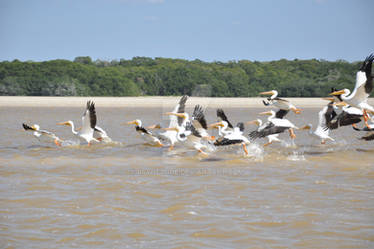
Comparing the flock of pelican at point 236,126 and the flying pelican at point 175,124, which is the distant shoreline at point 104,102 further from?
the flying pelican at point 175,124

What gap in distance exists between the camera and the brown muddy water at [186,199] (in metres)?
4.13

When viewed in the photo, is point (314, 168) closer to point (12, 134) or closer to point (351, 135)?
point (351, 135)

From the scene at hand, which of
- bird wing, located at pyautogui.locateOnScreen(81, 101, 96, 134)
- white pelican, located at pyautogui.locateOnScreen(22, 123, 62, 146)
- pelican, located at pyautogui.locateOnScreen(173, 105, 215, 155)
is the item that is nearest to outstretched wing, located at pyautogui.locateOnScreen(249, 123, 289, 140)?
pelican, located at pyautogui.locateOnScreen(173, 105, 215, 155)

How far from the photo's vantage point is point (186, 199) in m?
5.37

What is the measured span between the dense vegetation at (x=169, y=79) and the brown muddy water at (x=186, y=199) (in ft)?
74.8

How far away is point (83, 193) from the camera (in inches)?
221

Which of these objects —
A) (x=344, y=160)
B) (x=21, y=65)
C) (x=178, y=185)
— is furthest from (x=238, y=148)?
(x=21, y=65)

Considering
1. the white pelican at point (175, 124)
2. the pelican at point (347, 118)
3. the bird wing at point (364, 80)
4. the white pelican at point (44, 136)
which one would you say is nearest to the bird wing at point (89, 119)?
the white pelican at point (44, 136)

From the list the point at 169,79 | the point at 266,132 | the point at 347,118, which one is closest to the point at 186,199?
the point at 266,132

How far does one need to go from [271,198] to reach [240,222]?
1009 millimetres

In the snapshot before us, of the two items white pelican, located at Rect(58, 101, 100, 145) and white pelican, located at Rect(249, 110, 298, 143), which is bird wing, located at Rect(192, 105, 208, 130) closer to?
white pelican, located at Rect(249, 110, 298, 143)

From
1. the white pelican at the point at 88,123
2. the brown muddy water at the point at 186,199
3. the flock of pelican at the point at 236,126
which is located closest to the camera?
the brown muddy water at the point at 186,199

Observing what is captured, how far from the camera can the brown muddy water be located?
13.6 ft

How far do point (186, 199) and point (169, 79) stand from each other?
3009 centimetres
